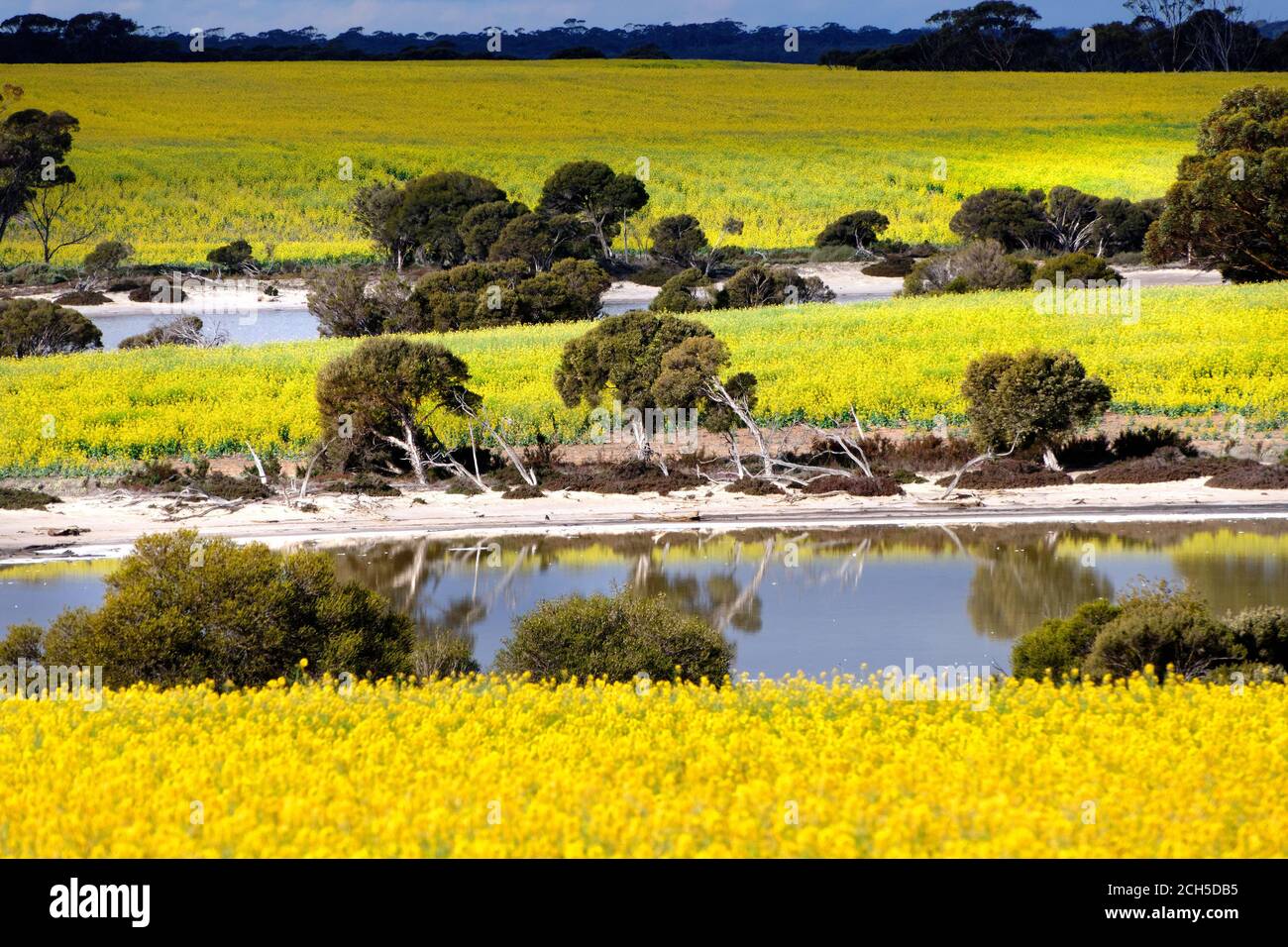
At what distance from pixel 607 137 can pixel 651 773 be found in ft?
300

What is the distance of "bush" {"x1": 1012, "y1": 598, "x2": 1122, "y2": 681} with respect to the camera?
625 inches

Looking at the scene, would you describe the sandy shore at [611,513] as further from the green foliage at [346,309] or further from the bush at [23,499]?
A: the green foliage at [346,309]

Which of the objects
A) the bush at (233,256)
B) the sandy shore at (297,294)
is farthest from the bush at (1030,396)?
the bush at (233,256)

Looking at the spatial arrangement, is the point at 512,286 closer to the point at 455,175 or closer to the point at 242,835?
the point at 455,175

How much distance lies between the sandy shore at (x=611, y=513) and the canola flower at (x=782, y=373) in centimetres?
406

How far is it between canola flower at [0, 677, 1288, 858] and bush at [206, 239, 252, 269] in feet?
196

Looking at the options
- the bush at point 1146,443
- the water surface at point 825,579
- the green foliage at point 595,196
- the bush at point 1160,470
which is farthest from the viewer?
the green foliage at point 595,196

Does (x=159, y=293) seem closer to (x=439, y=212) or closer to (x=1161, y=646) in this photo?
(x=439, y=212)

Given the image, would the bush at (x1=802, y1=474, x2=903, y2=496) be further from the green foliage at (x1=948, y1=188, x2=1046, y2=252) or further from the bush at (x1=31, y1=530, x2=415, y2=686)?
the green foliage at (x1=948, y1=188, x2=1046, y2=252)

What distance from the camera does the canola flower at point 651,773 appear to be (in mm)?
8180

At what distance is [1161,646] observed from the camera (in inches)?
590

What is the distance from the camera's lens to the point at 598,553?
26156 millimetres

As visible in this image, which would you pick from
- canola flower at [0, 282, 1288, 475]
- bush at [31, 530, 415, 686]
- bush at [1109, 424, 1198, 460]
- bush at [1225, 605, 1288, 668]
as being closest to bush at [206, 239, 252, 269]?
canola flower at [0, 282, 1288, 475]

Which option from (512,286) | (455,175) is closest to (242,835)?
(512,286)
